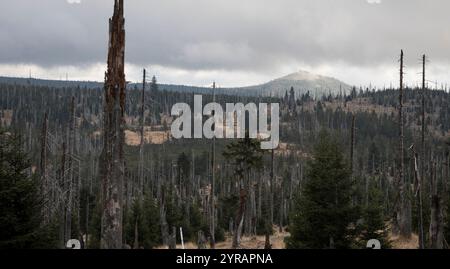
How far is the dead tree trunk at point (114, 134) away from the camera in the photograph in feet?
36.9

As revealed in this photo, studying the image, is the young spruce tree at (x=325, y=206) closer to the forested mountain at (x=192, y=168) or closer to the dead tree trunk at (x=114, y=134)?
the forested mountain at (x=192, y=168)

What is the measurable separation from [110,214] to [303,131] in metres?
165

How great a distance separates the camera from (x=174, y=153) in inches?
5418

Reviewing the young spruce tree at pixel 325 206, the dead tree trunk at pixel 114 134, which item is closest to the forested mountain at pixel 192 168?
the young spruce tree at pixel 325 206

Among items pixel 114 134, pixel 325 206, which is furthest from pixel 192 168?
pixel 114 134

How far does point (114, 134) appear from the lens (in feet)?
37.3

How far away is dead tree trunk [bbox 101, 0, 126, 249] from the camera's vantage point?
1124 cm

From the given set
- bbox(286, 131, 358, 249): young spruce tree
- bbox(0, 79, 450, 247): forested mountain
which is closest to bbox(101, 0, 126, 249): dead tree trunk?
bbox(0, 79, 450, 247): forested mountain

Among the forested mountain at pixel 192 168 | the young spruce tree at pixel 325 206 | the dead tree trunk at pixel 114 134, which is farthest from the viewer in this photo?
the forested mountain at pixel 192 168

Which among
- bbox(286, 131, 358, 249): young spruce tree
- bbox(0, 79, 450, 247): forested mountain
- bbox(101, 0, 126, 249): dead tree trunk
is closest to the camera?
bbox(101, 0, 126, 249): dead tree trunk

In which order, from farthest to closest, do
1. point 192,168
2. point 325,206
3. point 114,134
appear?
point 192,168 < point 325,206 < point 114,134

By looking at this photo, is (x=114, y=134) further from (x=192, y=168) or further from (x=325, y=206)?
(x=192, y=168)

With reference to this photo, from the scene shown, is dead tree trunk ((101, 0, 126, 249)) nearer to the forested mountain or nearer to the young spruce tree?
the forested mountain
